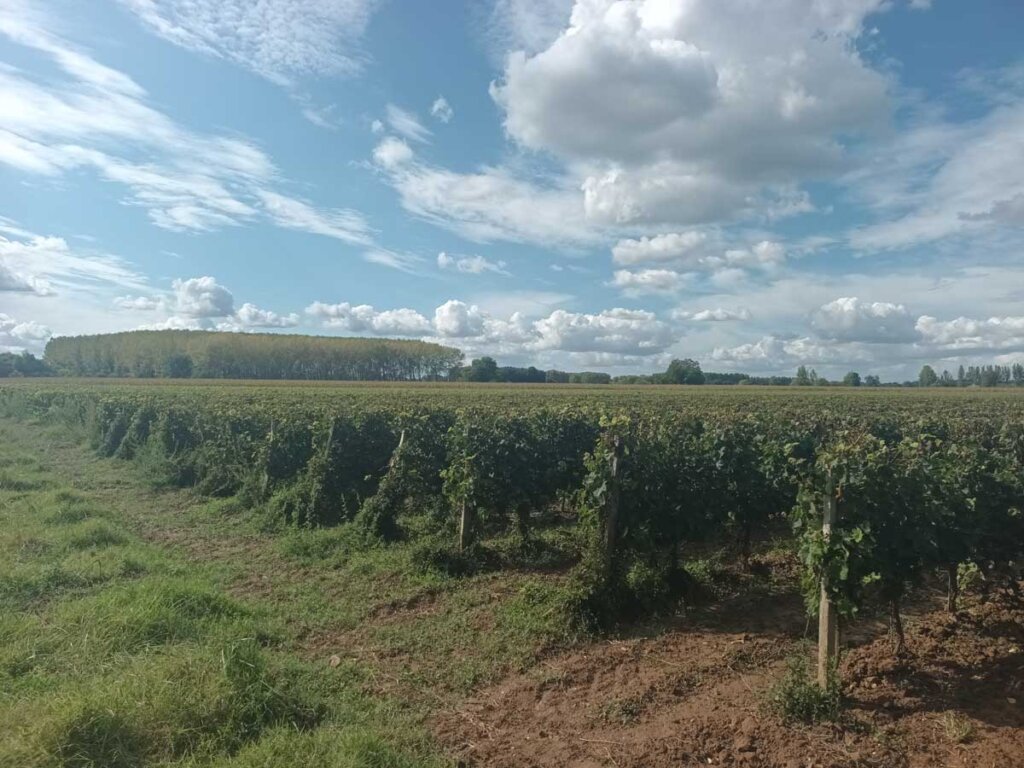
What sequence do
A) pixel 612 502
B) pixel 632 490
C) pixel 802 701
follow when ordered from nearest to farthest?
pixel 802 701 → pixel 612 502 → pixel 632 490

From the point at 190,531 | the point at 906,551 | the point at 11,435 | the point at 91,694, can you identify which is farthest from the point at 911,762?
the point at 11,435

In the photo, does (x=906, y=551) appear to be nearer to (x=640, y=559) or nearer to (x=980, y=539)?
(x=980, y=539)

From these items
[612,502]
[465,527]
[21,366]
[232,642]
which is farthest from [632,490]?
[21,366]

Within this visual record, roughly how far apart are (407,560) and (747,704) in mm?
5349

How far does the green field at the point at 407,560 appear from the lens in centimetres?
504

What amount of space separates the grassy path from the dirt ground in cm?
53

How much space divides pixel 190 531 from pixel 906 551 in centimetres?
1134

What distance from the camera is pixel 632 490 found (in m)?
8.27

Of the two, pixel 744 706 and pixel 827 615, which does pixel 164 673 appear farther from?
pixel 827 615

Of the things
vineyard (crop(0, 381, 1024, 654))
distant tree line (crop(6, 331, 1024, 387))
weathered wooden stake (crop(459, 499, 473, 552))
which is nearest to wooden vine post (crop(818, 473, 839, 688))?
vineyard (crop(0, 381, 1024, 654))

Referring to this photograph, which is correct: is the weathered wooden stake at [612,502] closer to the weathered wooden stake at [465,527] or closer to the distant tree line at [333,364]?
the weathered wooden stake at [465,527]

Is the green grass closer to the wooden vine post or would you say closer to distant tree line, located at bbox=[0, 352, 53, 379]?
the wooden vine post

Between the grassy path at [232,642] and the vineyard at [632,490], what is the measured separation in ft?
3.10

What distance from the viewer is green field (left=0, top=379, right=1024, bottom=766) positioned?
5039 millimetres
